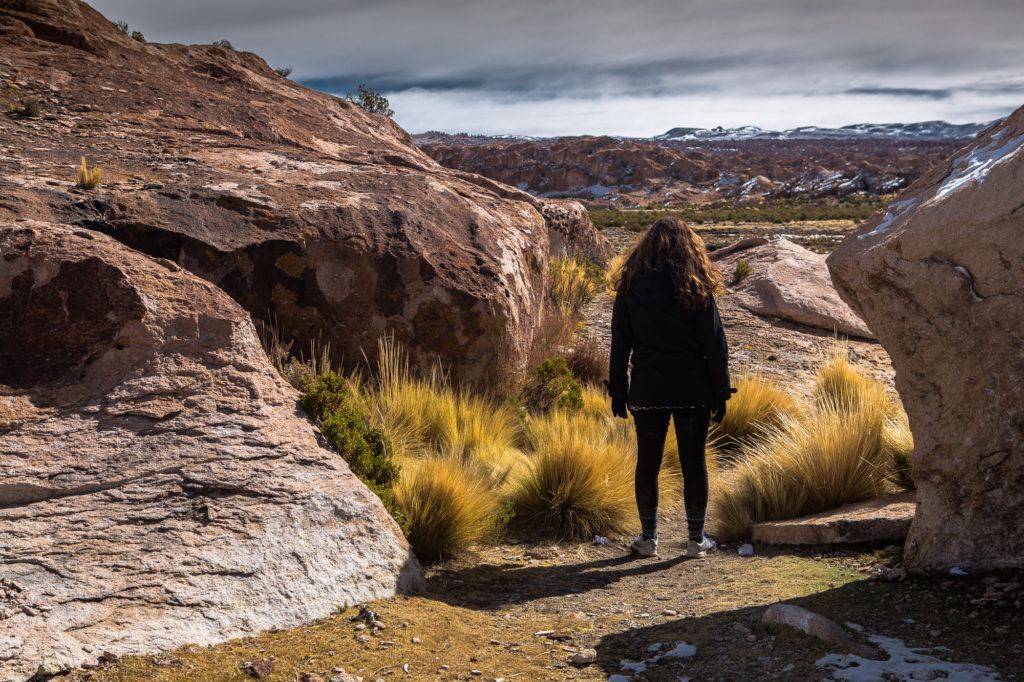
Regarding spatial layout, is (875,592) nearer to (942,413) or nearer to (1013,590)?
(1013,590)

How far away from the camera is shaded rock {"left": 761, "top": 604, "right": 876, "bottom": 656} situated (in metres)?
3.18

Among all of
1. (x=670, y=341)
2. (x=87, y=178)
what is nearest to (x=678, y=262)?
(x=670, y=341)

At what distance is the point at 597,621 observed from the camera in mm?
3850

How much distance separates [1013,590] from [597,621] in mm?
1638

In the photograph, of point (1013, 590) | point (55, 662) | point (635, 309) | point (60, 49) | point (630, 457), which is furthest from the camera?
point (60, 49)

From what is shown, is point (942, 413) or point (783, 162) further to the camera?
point (783, 162)

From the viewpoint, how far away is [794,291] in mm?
11062

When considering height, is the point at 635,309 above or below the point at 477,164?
below

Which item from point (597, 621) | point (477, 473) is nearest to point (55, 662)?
point (597, 621)

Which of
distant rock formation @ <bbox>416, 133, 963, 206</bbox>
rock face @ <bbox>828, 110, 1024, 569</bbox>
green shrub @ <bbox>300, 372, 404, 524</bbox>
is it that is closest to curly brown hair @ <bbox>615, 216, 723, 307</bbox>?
rock face @ <bbox>828, 110, 1024, 569</bbox>

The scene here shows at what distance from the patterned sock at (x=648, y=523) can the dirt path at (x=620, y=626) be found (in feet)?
0.71

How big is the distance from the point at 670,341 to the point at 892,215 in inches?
47.7

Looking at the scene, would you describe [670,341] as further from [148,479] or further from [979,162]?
[148,479]

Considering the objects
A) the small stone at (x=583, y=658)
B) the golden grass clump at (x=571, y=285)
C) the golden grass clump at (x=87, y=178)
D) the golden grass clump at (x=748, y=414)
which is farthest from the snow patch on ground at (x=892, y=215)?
the golden grass clump at (x=571, y=285)
